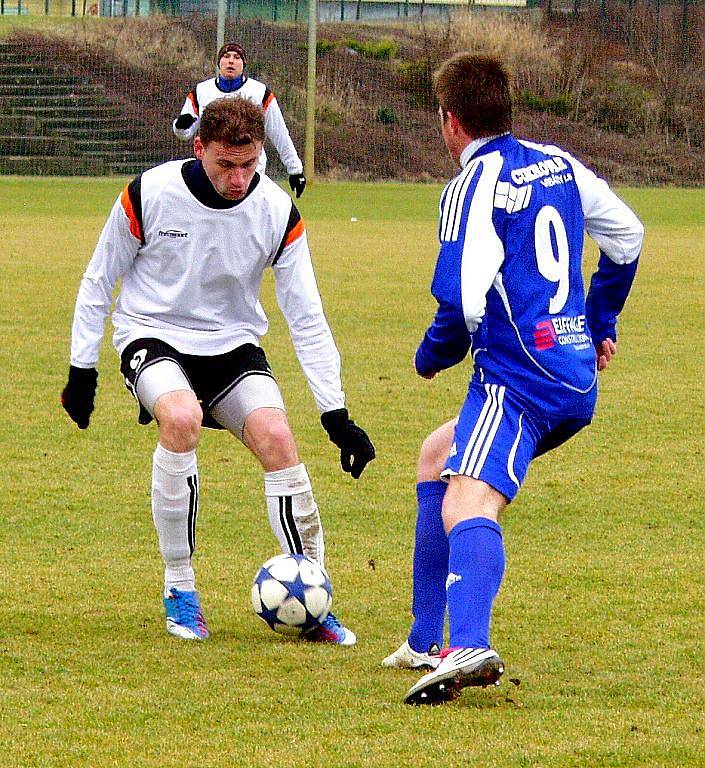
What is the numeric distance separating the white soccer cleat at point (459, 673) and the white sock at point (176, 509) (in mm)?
1115

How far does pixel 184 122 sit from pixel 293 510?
10.00m

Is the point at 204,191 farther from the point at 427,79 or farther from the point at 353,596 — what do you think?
the point at 427,79

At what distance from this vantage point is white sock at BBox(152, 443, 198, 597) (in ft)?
14.4

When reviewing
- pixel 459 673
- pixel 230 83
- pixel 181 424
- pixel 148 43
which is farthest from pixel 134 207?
pixel 148 43

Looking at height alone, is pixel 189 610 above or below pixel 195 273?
below

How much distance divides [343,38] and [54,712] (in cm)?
3315

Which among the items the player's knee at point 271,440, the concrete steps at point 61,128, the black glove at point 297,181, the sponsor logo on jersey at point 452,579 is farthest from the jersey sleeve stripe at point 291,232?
the concrete steps at point 61,128

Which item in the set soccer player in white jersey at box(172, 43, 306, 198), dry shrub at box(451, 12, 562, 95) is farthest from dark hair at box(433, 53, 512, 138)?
dry shrub at box(451, 12, 562, 95)

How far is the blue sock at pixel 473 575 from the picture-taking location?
3.57 meters

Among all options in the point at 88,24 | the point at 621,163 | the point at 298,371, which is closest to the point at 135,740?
the point at 298,371

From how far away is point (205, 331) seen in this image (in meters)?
4.60

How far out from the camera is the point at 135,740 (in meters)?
3.37

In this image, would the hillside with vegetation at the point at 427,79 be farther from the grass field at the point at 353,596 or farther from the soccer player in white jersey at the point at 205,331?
the soccer player in white jersey at the point at 205,331

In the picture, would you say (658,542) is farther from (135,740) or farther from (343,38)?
(343,38)
